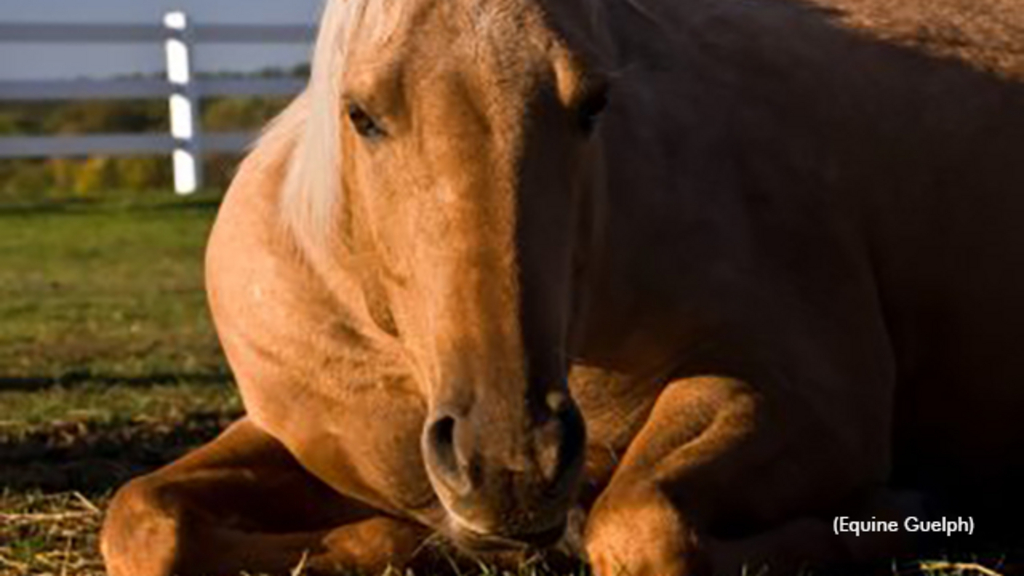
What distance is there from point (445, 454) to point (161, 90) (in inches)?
630

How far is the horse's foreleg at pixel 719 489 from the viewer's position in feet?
10.6

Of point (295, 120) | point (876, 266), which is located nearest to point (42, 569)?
point (295, 120)

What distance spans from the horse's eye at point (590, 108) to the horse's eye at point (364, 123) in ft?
1.00

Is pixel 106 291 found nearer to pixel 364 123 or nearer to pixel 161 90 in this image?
pixel 161 90

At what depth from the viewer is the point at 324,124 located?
11.3 feet

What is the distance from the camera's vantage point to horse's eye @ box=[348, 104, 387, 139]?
311 centimetres

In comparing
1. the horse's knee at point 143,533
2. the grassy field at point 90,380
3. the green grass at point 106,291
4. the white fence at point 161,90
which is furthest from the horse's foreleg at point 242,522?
the white fence at point 161,90

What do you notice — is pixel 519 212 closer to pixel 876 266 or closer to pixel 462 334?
pixel 462 334

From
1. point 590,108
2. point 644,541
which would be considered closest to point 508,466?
point 644,541

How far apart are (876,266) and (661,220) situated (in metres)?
0.62

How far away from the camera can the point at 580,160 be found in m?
3.17

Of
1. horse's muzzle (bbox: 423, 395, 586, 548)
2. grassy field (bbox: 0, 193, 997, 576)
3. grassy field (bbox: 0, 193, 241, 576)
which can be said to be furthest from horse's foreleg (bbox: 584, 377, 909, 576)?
grassy field (bbox: 0, 193, 241, 576)

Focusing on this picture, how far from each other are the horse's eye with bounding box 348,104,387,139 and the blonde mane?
0.19 feet

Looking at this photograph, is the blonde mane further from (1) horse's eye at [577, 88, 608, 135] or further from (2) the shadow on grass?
(2) the shadow on grass
